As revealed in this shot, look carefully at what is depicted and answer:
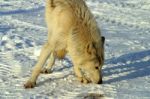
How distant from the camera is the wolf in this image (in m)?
7.74

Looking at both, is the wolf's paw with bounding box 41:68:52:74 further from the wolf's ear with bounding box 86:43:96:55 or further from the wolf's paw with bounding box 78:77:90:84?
the wolf's ear with bounding box 86:43:96:55

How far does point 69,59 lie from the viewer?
9.78m

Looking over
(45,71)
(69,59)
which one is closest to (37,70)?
(45,71)

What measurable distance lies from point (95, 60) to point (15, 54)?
9.12ft

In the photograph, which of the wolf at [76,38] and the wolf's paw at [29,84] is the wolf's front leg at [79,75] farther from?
the wolf's paw at [29,84]

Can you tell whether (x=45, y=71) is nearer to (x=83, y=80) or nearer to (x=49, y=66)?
(x=49, y=66)

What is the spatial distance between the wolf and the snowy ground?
38cm

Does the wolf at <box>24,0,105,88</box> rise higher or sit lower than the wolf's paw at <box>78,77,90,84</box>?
higher

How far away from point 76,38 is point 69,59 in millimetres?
2085

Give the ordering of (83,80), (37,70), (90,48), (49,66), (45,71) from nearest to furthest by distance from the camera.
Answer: (90,48) → (37,70) → (83,80) → (45,71) → (49,66)

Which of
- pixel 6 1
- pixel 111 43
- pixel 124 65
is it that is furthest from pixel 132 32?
pixel 6 1

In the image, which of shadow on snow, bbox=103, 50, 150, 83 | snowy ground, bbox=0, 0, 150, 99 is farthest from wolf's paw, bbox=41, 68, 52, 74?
shadow on snow, bbox=103, 50, 150, 83

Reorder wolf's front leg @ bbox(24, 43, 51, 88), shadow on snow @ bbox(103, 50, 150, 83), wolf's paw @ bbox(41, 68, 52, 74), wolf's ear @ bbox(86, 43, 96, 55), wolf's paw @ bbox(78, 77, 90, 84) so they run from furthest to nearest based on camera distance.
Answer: shadow on snow @ bbox(103, 50, 150, 83), wolf's paw @ bbox(41, 68, 52, 74), wolf's paw @ bbox(78, 77, 90, 84), wolf's front leg @ bbox(24, 43, 51, 88), wolf's ear @ bbox(86, 43, 96, 55)

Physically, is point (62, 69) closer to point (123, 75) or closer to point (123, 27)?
point (123, 75)
